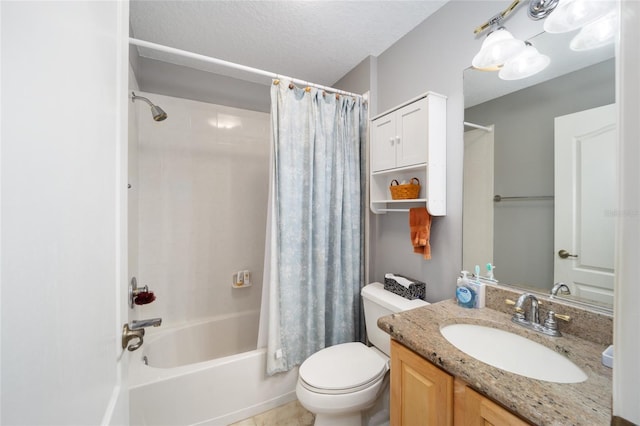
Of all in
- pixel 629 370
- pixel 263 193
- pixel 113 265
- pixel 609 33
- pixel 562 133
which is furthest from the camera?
pixel 263 193

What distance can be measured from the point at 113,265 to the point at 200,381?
1230 millimetres

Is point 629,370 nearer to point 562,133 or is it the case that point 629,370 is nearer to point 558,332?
point 558,332

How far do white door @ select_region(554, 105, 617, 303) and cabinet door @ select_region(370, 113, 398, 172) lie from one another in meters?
0.77

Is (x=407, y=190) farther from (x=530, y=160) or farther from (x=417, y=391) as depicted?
(x=417, y=391)

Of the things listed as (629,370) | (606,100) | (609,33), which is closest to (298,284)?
(629,370)

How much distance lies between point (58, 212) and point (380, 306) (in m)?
1.51

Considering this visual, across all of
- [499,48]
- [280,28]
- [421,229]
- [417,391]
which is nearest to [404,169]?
[421,229]

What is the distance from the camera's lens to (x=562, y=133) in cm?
101

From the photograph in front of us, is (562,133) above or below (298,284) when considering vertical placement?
above

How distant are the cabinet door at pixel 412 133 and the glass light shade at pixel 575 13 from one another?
535 millimetres

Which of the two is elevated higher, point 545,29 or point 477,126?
point 545,29

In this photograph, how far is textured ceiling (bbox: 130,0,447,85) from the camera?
4.83ft

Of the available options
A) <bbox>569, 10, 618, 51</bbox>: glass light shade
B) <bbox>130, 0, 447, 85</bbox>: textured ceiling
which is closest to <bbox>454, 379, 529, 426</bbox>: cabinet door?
<bbox>569, 10, 618, 51</bbox>: glass light shade

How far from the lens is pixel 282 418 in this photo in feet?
5.18
